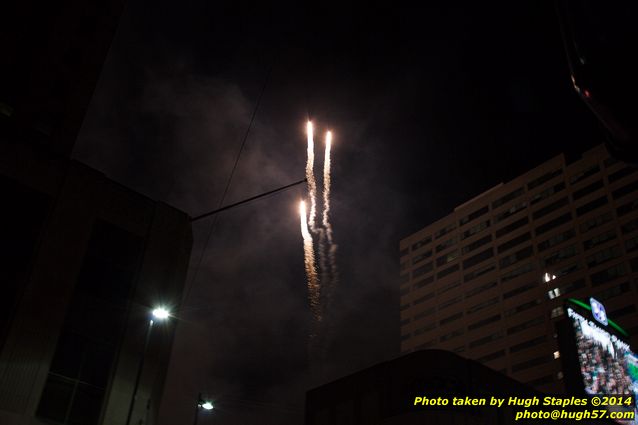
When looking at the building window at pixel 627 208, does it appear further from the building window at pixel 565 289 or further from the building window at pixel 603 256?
the building window at pixel 565 289

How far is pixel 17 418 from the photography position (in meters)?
25.2

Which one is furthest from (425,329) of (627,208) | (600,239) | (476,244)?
(627,208)

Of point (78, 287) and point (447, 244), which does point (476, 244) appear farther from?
point (78, 287)

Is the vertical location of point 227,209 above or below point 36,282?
above

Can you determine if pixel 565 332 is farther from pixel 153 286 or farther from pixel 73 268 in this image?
pixel 73 268

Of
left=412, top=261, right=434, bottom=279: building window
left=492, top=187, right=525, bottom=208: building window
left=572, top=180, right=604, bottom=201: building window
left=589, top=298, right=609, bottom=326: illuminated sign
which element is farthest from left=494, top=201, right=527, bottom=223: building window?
left=589, top=298, right=609, bottom=326: illuminated sign

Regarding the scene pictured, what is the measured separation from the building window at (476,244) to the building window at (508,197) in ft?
30.3

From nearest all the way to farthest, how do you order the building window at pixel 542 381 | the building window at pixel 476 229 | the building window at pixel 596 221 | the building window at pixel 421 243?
the building window at pixel 542 381 → the building window at pixel 596 221 → the building window at pixel 476 229 → the building window at pixel 421 243

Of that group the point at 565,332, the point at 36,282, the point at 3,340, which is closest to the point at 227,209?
the point at 36,282

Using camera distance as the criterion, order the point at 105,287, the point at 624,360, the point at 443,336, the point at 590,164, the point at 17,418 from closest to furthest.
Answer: the point at 17,418, the point at 105,287, the point at 624,360, the point at 590,164, the point at 443,336

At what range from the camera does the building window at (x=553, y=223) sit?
131 meters

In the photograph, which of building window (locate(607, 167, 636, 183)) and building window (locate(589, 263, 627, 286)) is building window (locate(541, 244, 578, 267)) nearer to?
building window (locate(589, 263, 627, 286))

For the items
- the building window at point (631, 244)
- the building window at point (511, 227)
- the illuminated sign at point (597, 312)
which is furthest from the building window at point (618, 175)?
the illuminated sign at point (597, 312)

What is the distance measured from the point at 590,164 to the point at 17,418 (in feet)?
428
